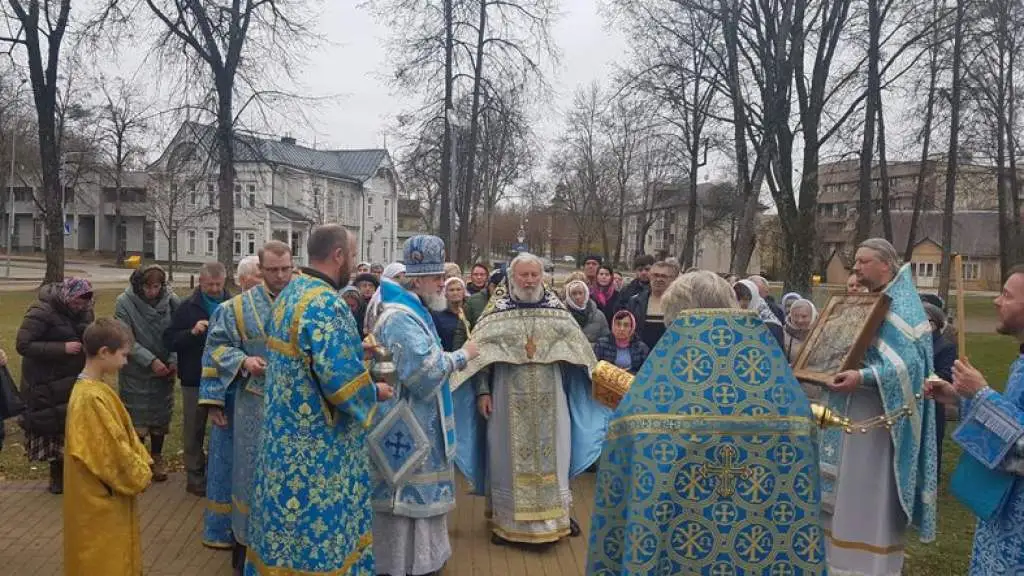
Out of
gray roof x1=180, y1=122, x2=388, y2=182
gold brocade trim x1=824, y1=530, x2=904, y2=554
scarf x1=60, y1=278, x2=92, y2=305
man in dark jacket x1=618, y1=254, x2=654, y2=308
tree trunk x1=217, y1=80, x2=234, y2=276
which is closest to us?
gold brocade trim x1=824, y1=530, x2=904, y2=554

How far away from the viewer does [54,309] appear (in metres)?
6.12

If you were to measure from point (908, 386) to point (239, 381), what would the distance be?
396 centimetres

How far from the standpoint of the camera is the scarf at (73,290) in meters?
6.16

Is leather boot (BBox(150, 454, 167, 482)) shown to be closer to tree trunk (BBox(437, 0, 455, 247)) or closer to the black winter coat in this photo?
the black winter coat

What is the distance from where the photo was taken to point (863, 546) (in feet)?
15.1

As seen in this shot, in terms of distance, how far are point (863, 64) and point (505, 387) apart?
14895 millimetres

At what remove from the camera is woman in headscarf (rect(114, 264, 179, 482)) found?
21.8ft

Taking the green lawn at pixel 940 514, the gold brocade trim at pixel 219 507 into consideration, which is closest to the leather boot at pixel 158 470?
the green lawn at pixel 940 514

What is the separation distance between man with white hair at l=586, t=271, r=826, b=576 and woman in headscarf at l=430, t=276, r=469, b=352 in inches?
121

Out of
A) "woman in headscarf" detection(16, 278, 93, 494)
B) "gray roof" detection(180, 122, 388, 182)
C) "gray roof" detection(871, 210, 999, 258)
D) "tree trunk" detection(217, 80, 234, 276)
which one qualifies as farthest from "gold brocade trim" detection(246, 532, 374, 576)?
"gray roof" detection(871, 210, 999, 258)

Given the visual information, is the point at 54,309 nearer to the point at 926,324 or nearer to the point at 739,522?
the point at 739,522

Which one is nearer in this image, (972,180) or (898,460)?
(898,460)

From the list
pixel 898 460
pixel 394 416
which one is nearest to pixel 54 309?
pixel 394 416

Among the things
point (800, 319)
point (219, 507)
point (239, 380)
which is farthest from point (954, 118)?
point (219, 507)
